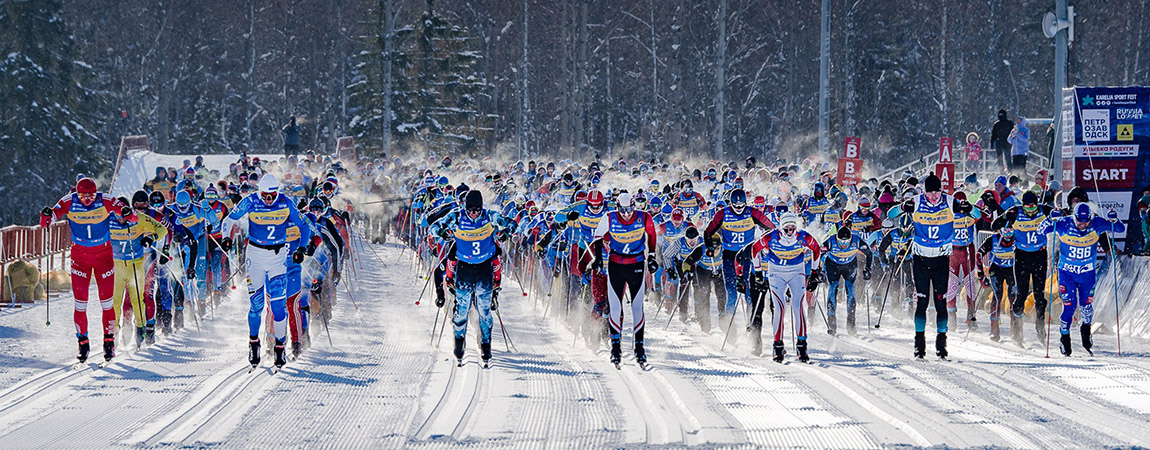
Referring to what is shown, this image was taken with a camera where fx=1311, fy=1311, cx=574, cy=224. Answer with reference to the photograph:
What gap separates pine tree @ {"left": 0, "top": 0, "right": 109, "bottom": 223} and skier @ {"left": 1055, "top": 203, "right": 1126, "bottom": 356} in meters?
38.6

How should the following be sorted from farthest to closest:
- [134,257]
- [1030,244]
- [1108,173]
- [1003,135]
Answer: [1003,135]
[1108,173]
[1030,244]
[134,257]

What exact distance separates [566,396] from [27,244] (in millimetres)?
14146

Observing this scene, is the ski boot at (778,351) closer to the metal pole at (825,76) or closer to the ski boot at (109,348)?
the ski boot at (109,348)

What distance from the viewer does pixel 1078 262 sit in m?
13.5

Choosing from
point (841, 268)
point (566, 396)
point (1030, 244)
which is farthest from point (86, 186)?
point (1030, 244)

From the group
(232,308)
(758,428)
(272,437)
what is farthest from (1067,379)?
(232,308)

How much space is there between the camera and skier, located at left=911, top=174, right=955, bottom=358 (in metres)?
13.1

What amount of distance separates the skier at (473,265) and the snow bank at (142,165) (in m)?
31.6

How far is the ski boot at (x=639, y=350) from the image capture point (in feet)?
42.0

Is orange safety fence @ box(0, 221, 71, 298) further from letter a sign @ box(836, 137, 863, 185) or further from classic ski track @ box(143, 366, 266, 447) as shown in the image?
letter a sign @ box(836, 137, 863, 185)

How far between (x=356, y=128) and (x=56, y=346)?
39239 mm

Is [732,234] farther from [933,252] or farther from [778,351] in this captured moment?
[933,252]

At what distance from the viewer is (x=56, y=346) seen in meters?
14.4

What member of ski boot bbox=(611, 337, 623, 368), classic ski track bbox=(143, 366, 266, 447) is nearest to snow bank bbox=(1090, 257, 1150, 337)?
ski boot bbox=(611, 337, 623, 368)
